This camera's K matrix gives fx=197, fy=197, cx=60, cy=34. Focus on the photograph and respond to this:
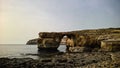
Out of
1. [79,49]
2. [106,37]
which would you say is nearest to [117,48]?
[79,49]

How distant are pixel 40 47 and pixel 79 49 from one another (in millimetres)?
15203

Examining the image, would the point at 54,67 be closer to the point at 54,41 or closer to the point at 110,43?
the point at 110,43

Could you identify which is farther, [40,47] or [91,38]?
[40,47]

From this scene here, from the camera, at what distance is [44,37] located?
5331 cm

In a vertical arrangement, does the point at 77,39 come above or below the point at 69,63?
above

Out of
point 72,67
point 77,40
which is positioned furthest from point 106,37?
point 72,67

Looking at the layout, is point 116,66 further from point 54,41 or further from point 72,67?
point 54,41

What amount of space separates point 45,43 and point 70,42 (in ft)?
22.0

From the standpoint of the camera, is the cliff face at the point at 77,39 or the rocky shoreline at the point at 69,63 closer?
the rocky shoreline at the point at 69,63

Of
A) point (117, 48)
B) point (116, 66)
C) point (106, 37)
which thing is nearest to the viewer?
point (116, 66)

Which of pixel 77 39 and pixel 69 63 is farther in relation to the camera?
pixel 77 39

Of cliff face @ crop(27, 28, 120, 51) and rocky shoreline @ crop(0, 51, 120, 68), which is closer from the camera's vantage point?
rocky shoreline @ crop(0, 51, 120, 68)

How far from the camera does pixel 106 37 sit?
153 ft

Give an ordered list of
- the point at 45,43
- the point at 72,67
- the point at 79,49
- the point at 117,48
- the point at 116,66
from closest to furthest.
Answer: the point at 116,66
the point at 72,67
the point at 117,48
the point at 79,49
the point at 45,43
